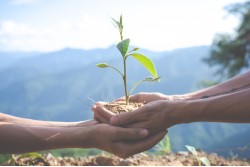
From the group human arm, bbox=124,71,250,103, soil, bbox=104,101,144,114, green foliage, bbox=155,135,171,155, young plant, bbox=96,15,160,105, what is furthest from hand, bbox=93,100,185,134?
green foliage, bbox=155,135,171,155

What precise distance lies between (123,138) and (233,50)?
83.1ft

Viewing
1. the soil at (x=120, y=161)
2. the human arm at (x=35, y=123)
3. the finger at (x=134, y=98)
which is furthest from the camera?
the soil at (x=120, y=161)

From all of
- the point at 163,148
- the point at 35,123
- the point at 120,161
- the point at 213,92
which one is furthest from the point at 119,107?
the point at 163,148

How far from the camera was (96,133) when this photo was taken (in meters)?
2.23

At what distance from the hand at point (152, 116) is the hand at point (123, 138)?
2.0 inches

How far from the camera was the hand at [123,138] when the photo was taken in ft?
7.03

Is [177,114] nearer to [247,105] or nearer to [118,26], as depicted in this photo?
[247,105]

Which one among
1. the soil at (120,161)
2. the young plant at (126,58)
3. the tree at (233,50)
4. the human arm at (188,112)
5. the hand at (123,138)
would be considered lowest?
the soil at (120,161)

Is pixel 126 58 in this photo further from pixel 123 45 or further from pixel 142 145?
pixel 142 145

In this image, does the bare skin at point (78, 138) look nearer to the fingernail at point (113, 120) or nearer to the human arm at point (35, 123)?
the fingernail at point (113, 120)

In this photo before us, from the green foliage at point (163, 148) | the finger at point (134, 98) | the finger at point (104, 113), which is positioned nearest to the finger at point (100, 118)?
the finger at point (104, 113)

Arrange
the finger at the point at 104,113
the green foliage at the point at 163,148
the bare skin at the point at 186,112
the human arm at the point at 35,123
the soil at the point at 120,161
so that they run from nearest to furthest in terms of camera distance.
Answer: the bare skin at the point at 186,112, the finger at the point at 104,113, the human arm at the point at 35,123, the soil at the point at 120,161, the green foliage at the point at 163,148

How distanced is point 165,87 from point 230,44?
14721cm

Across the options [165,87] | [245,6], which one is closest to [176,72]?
[165,87]
